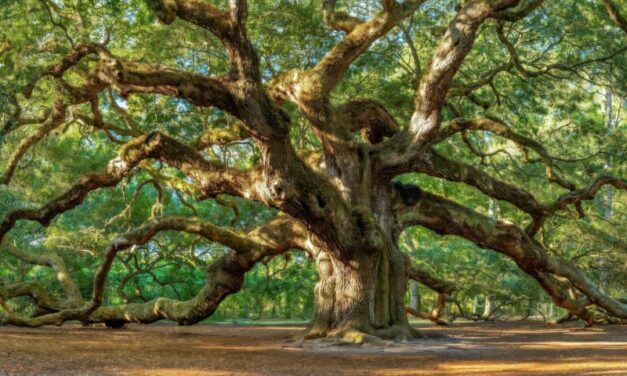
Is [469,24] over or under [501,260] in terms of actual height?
over

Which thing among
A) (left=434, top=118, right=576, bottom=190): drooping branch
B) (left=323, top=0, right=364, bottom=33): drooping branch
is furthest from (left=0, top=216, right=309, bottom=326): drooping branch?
(left=323, top=0, right=364, bottom=33): drooping branch

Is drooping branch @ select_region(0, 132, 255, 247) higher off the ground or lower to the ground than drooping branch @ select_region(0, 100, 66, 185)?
lower

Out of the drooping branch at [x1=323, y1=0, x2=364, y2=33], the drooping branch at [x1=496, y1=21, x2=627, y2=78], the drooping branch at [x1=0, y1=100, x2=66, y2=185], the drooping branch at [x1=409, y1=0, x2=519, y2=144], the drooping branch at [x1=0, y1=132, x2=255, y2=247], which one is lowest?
the drooping branch at [x1=0, y1=132, x2=255, y2=247]

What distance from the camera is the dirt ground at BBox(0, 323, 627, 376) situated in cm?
670

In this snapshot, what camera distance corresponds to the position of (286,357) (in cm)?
834

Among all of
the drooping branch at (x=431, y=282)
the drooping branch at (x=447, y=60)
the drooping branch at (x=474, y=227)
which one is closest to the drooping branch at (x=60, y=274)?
the drooping branch at (x=431, y=282)

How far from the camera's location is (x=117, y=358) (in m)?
7.63

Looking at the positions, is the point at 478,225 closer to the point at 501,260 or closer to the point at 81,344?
the point at 81,344

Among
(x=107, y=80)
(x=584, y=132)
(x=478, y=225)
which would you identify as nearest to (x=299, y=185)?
(x=107, y=80)

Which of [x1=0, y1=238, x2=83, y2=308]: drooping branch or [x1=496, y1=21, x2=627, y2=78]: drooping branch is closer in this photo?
[x1=496, y1=21, x2=627, y2=78]: drooping branch

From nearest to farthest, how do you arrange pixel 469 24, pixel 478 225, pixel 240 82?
pixel 240 82 → pixel 469 24 → pixel 478 225

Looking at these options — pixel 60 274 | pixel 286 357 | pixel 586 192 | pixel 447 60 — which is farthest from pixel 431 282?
pixel 60 274

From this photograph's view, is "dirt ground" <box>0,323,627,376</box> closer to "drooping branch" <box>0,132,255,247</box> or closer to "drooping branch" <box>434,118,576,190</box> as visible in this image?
"drooping branch" <box>0,132,255,247</box>

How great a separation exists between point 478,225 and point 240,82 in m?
5.85
